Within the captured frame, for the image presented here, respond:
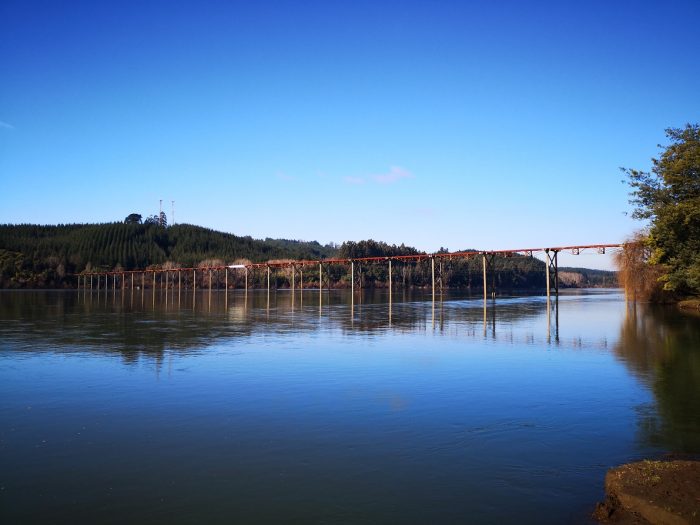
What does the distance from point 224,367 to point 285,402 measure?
15.7ft

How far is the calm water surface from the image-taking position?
6.34 metres

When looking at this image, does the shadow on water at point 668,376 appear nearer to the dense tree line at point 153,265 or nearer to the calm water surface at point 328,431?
the calm water surface at point 328,431

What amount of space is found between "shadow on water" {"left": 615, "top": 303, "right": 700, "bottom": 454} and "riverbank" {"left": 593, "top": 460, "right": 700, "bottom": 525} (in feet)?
6.22

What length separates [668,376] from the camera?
14195 millimetres

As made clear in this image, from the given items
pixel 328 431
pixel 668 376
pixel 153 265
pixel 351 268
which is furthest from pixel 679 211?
pixel 153 265

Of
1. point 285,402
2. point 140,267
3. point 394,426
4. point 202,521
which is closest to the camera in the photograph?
point 202,521

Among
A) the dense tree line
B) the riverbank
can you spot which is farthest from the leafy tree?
the dense tree line

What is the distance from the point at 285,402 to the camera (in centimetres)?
1116

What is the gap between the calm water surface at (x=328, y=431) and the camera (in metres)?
6.34

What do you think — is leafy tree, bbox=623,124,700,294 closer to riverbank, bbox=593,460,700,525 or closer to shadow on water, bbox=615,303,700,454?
shadow on water, bbox=615,303,700,454

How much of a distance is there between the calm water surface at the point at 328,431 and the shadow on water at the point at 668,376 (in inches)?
2.8

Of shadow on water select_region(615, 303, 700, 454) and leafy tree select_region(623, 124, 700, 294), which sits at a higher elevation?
leafy tree select_region(623, 124, 700, 294)

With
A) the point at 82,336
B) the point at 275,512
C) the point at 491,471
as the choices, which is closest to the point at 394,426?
the point at 491,471

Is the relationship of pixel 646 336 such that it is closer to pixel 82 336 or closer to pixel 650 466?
pixel 650 466
